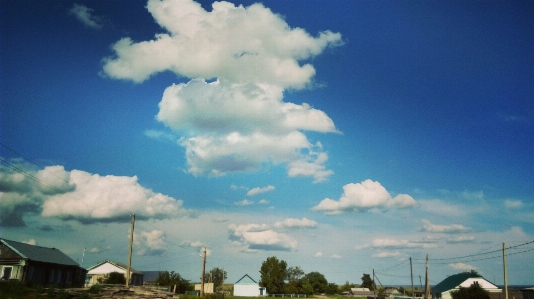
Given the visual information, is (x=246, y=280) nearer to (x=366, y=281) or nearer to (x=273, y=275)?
(x=273, y=275)

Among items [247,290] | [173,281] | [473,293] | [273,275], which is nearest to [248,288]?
[247,290]

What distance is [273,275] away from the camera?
106500mm

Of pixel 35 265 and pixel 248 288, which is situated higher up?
pixel 35 265

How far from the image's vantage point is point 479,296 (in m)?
66.0

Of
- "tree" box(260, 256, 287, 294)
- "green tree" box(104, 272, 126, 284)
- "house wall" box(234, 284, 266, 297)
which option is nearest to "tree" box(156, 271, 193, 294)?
"green tree" box(104, 272, 126, 284)

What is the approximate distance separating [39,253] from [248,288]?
63.0 m

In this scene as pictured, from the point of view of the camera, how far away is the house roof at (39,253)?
43.4 m

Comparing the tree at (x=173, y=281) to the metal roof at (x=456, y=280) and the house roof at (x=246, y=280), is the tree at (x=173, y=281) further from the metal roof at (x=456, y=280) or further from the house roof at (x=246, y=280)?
the metal roof at (x=456, y=280)

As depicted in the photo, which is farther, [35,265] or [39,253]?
[39,253]

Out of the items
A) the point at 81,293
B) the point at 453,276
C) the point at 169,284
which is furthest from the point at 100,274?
the point at 453,276

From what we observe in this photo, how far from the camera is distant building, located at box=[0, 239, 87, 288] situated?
140ft

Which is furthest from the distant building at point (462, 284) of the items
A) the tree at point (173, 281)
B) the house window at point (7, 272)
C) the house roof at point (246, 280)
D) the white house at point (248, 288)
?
the house window at point (7, 272)

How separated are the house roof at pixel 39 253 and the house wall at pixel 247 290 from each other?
179 feet

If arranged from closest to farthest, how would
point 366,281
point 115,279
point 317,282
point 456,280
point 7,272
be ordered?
point 7,272 → point 115,279 → point 456,280 → point 317,282 → point 366,281
